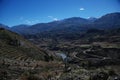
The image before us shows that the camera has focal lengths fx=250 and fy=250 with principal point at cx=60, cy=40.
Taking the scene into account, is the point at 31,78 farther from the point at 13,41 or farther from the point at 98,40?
the point at 98,40

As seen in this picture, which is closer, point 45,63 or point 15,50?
point 45,63

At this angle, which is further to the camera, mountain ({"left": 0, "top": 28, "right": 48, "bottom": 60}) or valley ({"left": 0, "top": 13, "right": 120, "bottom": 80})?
mountain ({"left": 0, "top": 28, "right": 48, "bottom": 60})

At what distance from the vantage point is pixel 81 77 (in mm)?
20188

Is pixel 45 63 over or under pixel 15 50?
under

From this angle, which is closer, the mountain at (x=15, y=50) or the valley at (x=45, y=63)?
the valley at (x=45, y=63)

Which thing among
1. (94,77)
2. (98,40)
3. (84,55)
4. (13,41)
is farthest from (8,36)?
(98,40)

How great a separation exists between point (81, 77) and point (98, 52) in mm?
91375

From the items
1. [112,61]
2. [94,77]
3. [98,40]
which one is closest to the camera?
[94,77]

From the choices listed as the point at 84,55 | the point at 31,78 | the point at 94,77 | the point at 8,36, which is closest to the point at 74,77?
the point at 94,77

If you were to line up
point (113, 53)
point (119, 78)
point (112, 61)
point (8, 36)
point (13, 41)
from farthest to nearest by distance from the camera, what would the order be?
point (113, 53) → point (112, 61) → point (8, 36) → point (13, 41) → point (119, 78)

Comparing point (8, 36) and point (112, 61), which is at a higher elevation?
point (8, 36)

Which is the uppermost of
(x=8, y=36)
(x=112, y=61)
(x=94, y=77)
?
(x=8, y=36)

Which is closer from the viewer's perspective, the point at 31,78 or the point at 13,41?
the point at 31,78

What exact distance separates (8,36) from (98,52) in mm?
49575
